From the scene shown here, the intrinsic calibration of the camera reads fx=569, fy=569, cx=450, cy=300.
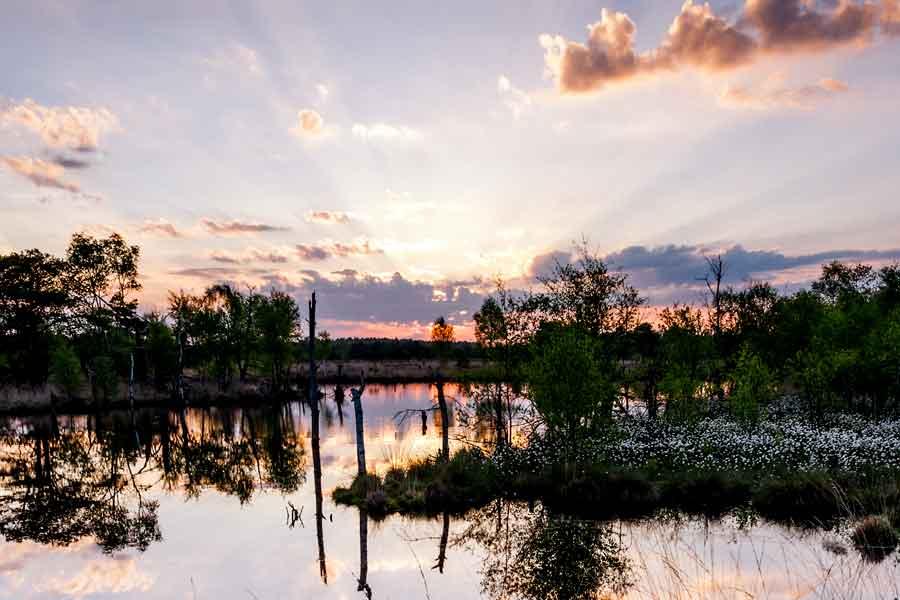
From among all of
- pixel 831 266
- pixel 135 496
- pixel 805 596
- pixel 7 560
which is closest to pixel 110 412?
pixel 135 496

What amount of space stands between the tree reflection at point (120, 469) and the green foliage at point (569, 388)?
481 inches

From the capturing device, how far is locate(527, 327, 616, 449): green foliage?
23.8 meters

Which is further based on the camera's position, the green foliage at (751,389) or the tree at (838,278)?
the tree at (838,278)

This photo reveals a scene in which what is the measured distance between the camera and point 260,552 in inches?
705

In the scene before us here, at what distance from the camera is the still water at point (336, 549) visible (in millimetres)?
14156

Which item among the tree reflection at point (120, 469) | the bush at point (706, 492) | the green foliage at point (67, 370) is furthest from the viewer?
the green foliage at point (67, 370)

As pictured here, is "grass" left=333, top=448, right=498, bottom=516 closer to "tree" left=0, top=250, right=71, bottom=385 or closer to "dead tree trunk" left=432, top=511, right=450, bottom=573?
"dead tree trunk" left=432, top=511, right=450, bottom=573

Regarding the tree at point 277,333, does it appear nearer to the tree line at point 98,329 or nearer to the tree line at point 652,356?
the tree line at point 98,329

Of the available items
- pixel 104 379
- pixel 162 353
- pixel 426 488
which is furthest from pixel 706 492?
pixel 162 353

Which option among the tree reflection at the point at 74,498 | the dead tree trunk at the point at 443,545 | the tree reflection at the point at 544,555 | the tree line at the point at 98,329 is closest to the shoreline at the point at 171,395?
the tree line at the point at 98,329

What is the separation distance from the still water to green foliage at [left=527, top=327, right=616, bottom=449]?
4335mm

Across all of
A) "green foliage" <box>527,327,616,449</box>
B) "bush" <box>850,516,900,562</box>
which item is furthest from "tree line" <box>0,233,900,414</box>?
"bush" <box>850,516,900,562</box>

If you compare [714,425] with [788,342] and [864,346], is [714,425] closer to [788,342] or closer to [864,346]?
[864,346]

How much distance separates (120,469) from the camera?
30.5 metres
